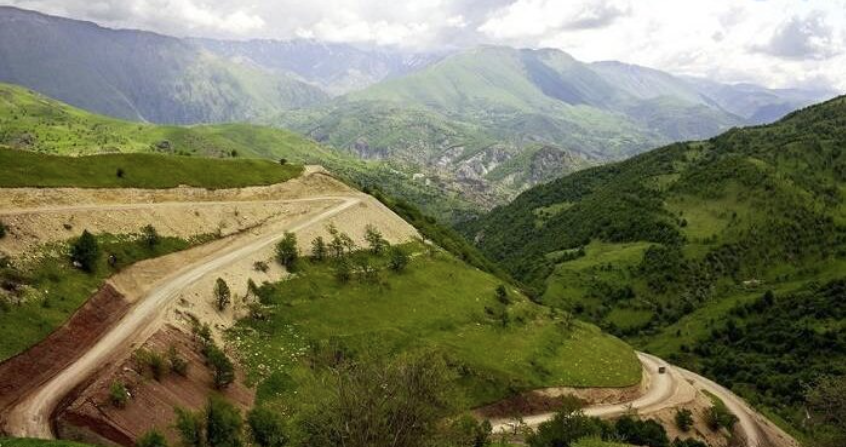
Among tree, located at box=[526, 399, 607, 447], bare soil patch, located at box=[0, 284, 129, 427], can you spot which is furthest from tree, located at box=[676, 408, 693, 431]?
bare soil patch, located at box=[0, 284, 129, 427]

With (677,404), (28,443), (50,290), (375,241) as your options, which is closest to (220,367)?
(50,290)

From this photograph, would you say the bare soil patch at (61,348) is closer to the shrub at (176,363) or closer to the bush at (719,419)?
the shrub at (176,363)

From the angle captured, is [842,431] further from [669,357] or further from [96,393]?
[96,393]

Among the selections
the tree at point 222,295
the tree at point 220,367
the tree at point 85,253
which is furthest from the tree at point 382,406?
the tree at point 85,253

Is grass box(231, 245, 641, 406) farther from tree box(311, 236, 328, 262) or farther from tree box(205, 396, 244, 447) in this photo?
tree box(205, 396, 244, 447)

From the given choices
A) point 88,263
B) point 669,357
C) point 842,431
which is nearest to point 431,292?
point 88,263

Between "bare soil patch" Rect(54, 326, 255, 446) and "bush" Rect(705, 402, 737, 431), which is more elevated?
"bare soil patch" Rect(54, 326, 255, 446)
